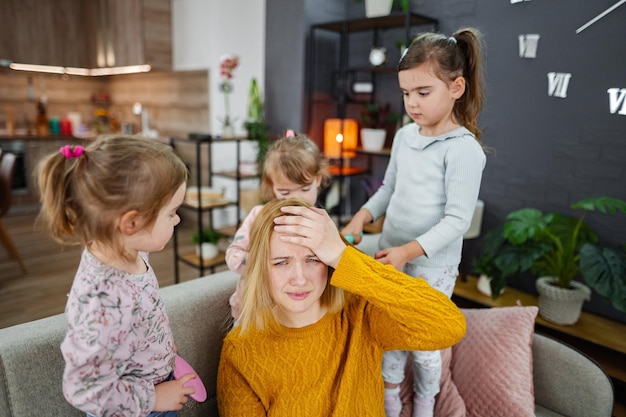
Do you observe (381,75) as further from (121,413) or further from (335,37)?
(121,413)

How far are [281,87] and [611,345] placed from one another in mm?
2935

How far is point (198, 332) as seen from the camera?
4.23ft

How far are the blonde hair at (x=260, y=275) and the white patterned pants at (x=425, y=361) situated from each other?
55cm

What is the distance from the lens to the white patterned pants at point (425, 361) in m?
1.42

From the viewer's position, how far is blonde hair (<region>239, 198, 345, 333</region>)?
1.05m

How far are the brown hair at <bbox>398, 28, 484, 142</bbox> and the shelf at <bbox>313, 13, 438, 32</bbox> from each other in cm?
144

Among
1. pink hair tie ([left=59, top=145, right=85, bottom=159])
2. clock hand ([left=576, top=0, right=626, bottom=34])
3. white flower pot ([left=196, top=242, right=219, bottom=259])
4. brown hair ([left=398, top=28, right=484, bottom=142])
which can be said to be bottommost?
white flower pot ([left=196, top=242, right=219, bottom=259])

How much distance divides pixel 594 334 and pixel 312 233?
5.38 feet

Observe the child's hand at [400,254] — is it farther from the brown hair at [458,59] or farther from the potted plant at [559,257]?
the potted plant at [559,257]

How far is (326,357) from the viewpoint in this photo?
1137mm

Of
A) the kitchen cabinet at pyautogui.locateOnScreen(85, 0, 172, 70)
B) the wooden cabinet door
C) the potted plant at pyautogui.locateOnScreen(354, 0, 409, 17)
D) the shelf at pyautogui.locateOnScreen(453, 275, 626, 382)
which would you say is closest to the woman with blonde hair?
the shelf at pyautogui.locateOnScreen(453, 275, 626, 382)

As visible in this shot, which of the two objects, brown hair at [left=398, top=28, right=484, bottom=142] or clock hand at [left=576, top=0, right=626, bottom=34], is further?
clock hand at [left=576, top=0, right=626, bottom=34]

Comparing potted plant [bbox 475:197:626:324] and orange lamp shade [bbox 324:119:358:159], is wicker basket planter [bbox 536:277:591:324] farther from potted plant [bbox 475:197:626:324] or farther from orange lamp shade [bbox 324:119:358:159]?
orange lamp shade [bbox 324:119:358:159]

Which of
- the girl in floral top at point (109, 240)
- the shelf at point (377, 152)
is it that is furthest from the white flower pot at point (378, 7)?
the girl in floral top at point (109, 240)
